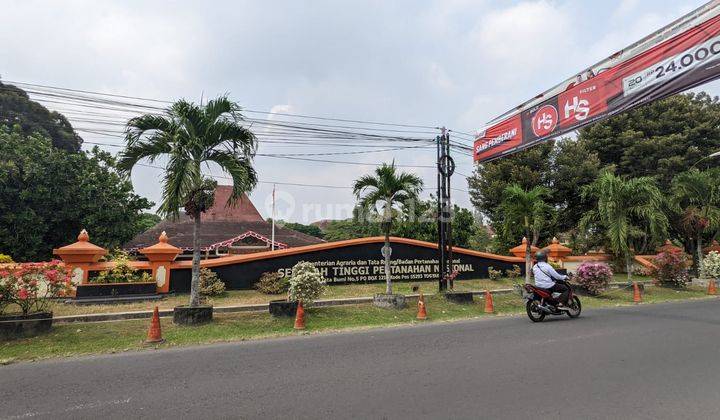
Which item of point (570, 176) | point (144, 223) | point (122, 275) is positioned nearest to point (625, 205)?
point (570, 176)

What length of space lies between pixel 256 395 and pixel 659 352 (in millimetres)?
5996

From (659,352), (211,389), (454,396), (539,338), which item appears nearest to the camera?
(454,396)

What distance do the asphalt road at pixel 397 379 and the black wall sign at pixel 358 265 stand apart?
6.09 meters

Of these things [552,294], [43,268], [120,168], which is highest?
[120,168]

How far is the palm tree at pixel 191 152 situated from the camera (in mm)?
9117

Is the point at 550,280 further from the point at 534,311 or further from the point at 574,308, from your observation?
the point at 574,308

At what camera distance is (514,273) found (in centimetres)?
1836

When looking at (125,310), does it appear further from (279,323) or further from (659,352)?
(659,352)

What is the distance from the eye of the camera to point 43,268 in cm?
826

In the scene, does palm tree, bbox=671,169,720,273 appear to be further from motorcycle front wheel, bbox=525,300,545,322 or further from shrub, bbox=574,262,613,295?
motorcycle front wheel, bbox=525,300,545,322

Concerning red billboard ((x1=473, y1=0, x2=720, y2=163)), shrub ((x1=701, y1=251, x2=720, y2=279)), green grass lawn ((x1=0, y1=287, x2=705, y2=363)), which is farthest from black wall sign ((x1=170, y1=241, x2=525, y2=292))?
shrub ((x1=701, y1=251, x2=720, y2=279))

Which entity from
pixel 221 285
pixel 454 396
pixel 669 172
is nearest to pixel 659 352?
pixel 454 396

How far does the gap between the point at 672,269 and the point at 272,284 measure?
55.9 feet

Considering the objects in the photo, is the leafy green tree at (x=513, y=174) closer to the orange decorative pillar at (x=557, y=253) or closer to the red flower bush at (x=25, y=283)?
the orange decorative pillar at (x=557, y=253)
